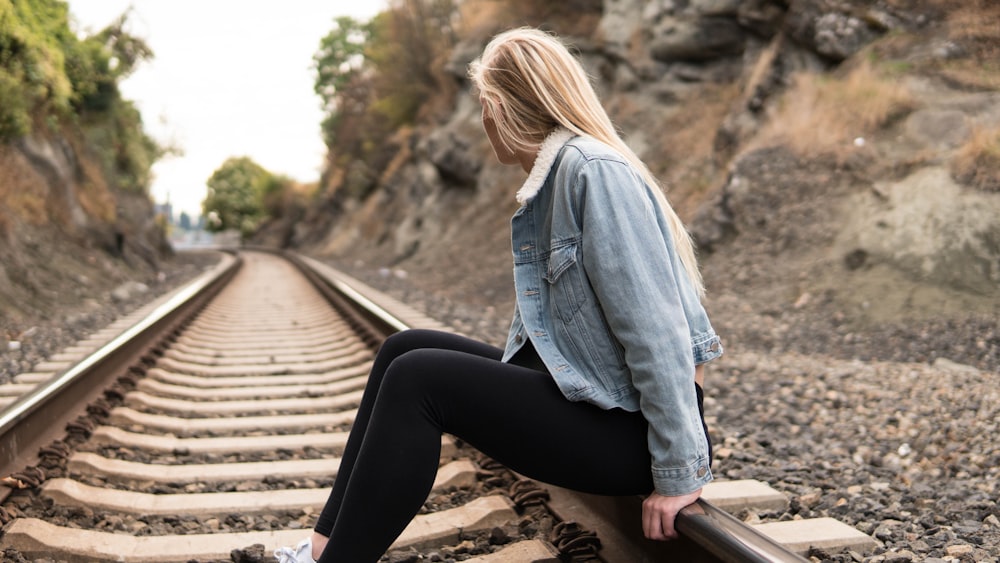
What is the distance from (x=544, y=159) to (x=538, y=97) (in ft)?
0.47

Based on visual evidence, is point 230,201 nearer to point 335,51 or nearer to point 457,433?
point 335,51

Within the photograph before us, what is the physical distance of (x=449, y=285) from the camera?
44.6 feet

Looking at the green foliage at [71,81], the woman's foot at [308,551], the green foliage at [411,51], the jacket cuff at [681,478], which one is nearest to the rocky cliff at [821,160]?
the jacket cuff at [681,478]

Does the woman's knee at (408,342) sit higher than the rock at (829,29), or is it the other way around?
the rock at (829,29)

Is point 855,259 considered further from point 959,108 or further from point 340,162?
point 340,162

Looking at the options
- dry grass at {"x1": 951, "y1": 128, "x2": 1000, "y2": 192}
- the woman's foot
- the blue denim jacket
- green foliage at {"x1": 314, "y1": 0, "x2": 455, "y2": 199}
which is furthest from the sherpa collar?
green foliage at {"x1": 314, "y1": 0, "x2": 455, "y2": 199}

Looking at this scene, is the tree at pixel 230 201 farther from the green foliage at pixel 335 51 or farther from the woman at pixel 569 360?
the woman at pixel 569 360

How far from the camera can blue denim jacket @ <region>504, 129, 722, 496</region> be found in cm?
176

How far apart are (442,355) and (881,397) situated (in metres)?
3.41

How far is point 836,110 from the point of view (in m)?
9.61

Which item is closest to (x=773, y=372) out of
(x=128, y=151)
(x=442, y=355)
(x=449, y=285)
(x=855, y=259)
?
(x=855, y=259)

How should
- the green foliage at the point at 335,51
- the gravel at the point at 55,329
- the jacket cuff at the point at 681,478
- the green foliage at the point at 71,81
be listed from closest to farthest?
the jacket cuff at the point at 681,478 → the gravel at the point at 55,329 → the green foliage at the point at 71,81 → the green foliage at the point at 335,51

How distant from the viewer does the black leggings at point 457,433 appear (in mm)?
1866

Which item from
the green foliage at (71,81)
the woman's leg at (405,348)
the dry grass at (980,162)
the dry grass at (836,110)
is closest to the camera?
the woman's leg at (405,348)
